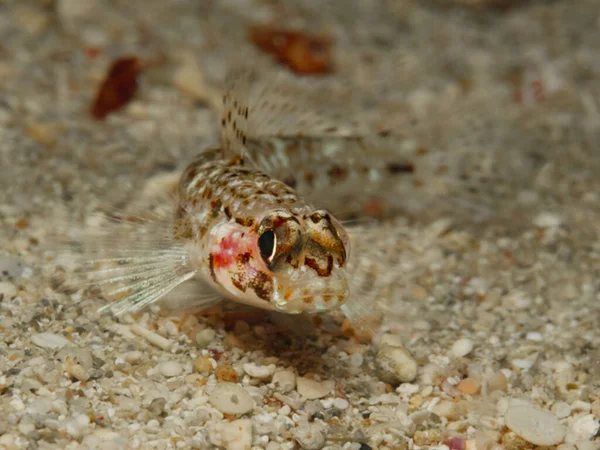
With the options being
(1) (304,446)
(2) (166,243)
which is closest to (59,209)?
(2) (166,243)

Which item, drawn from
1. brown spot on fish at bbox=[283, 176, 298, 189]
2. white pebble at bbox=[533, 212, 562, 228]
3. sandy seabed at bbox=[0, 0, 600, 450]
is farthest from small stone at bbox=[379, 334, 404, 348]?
white pebble at bbox=[533, 212, 562, 228]

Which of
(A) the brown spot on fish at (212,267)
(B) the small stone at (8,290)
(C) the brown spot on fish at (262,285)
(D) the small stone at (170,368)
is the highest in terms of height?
(C) the brown spot on fish at (262,285)

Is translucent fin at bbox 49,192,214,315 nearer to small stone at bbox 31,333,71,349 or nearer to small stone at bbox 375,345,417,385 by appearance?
small stone at bbox 31,333,71,349

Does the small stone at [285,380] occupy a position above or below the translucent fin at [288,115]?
below

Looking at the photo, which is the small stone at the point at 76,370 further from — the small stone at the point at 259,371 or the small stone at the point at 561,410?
the small stone at the point at 561,410

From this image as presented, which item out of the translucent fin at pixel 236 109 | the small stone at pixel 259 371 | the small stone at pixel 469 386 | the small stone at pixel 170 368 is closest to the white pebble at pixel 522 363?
the small stone at pixel 469 386

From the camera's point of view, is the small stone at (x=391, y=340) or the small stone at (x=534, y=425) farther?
the small stone at (x=391, y=340)

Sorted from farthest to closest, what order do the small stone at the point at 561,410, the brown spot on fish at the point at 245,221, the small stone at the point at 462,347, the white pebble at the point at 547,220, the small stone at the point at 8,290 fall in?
the white pebble at the point at 547,220 < the small stone at the point at 462,347 < the small stone at the point at 8,290 < the small stone at the point at 561,410 < the brown spot on fish at the point at 245,221
